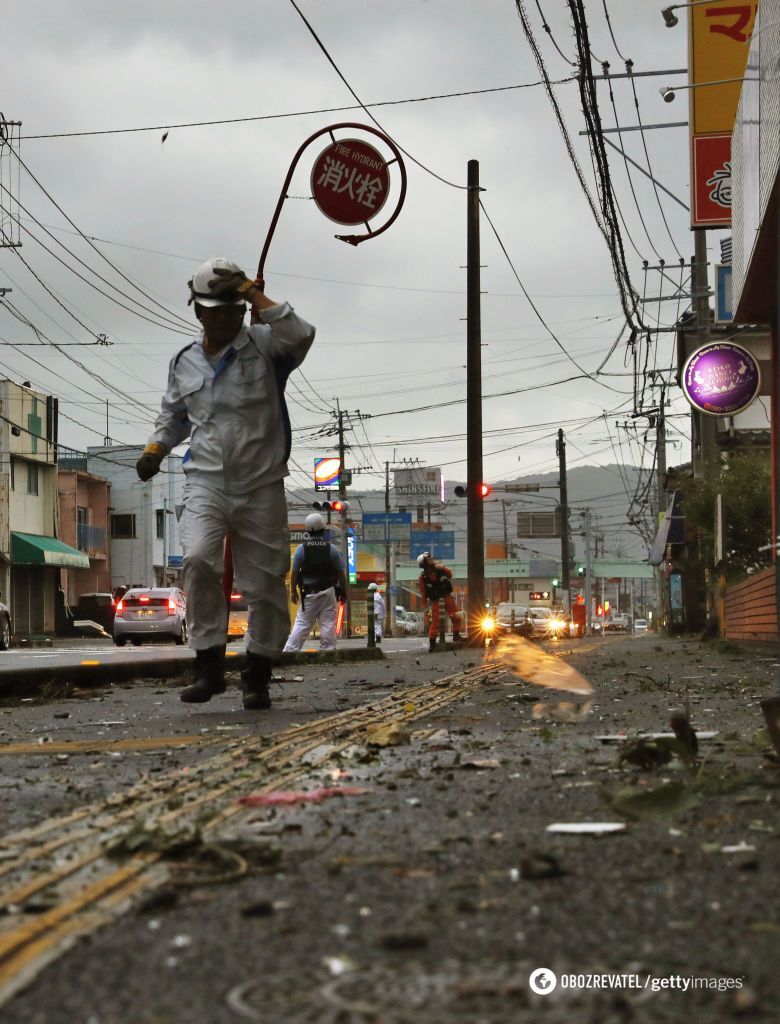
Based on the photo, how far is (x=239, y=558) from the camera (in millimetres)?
→ 7629

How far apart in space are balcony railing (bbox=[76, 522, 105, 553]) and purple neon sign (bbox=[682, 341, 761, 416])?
44.4 meters

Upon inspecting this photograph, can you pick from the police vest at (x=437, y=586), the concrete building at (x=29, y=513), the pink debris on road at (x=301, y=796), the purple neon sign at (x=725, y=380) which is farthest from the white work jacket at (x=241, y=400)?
the concrete building at (x=29, y=513)

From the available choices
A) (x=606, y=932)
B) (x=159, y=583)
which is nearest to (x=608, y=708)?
(x=606, y=932)

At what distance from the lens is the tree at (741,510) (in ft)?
83.2

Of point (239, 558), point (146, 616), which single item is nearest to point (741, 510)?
point (146, 616)

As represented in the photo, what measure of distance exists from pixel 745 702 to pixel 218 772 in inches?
153

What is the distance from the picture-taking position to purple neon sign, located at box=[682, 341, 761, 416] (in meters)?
20.4

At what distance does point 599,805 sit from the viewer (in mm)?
3592

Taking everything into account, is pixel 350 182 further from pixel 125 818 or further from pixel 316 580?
pixel 125 818

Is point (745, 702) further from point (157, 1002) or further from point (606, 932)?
point (157, 1002)

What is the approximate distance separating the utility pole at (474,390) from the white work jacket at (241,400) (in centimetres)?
1948

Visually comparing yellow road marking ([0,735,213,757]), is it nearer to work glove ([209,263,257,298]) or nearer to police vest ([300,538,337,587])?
work glove ([209,263,257,298])

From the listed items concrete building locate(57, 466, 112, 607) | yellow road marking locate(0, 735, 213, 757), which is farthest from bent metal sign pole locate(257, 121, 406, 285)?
concrete building locate(57, 466, 112, 607)

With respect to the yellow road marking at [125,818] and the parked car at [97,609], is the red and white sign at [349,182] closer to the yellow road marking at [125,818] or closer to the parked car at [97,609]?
the yellow road marking at [125,818]
